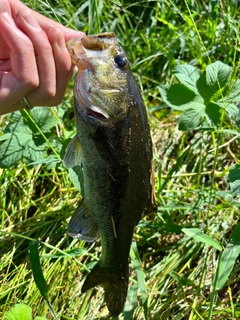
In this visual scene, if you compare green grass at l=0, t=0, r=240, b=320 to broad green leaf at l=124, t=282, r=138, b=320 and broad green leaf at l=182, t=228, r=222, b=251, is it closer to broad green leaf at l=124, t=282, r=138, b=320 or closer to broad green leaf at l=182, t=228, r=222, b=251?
broad green leaf at l=124, t=282, r=138, b=320

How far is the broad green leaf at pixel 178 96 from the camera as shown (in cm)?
257

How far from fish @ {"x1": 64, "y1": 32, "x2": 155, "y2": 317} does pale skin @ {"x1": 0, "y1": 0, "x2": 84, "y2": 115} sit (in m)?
0.06

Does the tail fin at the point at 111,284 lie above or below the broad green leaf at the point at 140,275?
above

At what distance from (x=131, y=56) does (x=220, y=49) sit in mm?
587

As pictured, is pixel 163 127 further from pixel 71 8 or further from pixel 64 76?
pixel 64 76

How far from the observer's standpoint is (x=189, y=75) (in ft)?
8.53

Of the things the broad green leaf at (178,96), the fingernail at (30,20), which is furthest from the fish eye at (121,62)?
the broad green leaf at (178,96)

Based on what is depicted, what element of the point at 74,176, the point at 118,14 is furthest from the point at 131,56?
the point at 74,176

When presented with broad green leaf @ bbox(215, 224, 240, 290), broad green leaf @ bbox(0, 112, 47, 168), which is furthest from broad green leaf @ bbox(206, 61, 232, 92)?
broad green leaf @ bbox(0, 112, 47, 168)

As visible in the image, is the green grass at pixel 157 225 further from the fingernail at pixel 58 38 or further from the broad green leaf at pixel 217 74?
the fingernail at pixel 58 38

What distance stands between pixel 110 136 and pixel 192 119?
2.43ft

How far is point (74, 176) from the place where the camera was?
2426mm

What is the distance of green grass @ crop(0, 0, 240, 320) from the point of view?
2.49 metres

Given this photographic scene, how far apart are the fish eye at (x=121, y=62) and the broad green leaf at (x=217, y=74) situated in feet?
2.36
